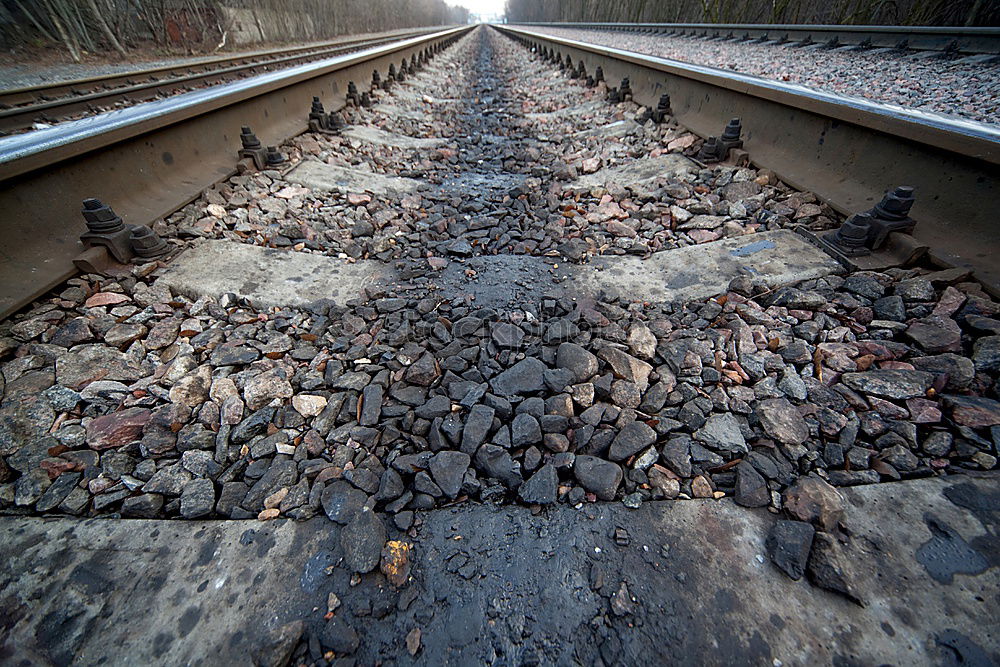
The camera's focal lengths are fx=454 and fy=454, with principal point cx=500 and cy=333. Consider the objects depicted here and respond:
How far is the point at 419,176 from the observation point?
14.8ft

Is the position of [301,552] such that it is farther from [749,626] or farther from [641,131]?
[641,131]

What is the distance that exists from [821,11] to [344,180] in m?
11.5

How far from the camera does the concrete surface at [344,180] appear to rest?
12.4ft

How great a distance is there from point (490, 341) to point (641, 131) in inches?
156

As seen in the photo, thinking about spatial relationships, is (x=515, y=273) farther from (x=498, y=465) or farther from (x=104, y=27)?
(x=104, y=27)

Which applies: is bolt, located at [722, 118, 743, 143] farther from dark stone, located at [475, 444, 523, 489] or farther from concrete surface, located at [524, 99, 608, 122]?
dark stone, located at [475, 444, 523, 489]

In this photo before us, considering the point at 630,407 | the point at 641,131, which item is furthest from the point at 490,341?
the point at 641,131

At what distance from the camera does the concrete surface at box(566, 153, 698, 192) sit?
12.2ft

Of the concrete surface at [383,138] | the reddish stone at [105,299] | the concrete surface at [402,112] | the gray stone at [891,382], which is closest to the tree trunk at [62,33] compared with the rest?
the concrete surface at [402,112]

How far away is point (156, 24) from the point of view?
40.9ft

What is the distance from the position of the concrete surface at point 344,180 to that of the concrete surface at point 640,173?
4.99ft

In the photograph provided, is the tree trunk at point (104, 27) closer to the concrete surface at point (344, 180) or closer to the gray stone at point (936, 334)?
the concrete surface at point (344, 180)

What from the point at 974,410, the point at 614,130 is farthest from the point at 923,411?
the point at 614,130

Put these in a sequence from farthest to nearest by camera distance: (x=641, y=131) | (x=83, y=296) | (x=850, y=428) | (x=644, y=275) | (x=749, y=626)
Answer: (x=641, y=131) < (x=644, y=275) < (x=83, y=296) < (x=850, y=428) < (x=749, y=626)
